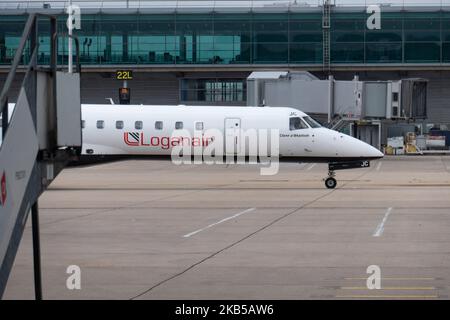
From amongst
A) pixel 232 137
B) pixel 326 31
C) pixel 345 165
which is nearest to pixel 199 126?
pixel 232 137

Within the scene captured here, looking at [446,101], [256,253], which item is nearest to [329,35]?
[446,101]

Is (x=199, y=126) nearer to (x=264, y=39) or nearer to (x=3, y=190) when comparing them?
(x=3, y=190)

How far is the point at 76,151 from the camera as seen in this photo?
970 cm

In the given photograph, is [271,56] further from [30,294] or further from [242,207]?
[30,294]

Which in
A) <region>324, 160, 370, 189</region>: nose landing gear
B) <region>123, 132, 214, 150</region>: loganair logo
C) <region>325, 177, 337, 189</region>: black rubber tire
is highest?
<region>123, 132, 214, 150</region>: loganair logo

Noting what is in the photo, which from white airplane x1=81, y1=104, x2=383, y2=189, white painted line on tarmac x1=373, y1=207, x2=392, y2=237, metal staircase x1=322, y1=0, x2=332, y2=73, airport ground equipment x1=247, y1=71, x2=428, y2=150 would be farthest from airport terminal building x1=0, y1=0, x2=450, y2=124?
white painted line on tarmac x1=373, y1=207, x2=392, y2=237

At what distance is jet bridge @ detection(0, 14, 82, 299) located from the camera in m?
8.27

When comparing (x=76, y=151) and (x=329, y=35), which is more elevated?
(x=329, y=35)

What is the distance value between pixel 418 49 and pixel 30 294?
61.7 m

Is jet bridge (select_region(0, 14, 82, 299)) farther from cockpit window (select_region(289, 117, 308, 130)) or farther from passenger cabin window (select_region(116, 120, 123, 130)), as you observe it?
passenger cabin window (select_region(116, 120, 123, 130))

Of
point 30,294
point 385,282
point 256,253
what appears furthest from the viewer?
point 256,253

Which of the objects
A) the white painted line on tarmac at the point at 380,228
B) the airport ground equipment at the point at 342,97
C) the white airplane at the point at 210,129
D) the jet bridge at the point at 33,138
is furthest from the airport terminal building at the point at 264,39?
the jet bridge at the point at 33,138

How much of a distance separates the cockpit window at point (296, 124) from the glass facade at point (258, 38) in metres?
36.7

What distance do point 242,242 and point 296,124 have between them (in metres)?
17.5
